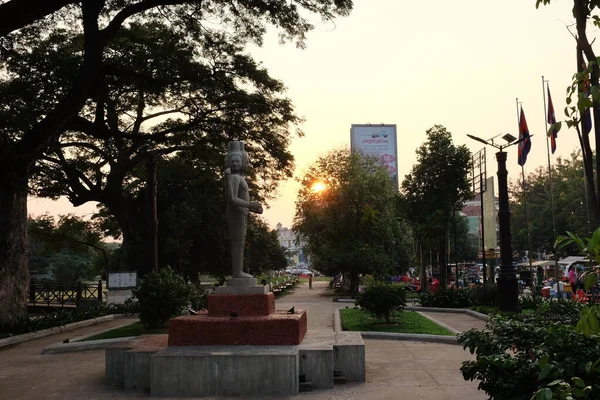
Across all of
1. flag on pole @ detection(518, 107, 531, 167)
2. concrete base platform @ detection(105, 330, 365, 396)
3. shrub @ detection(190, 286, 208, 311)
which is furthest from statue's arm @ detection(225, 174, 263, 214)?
flag on pole @ detection(518, 107, 531, 167)

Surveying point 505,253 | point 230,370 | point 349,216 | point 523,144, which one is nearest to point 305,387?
Answer: point 230,370

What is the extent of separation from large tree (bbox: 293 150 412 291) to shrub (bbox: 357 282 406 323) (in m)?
17.5

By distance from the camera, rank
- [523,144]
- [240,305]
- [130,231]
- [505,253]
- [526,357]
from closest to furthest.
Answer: [526,357], [240,305], [505,253], [523,144], [130,231]

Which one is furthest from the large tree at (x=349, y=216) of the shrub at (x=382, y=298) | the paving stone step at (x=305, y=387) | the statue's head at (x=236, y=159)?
the paving stone step at (x=305, y=387)

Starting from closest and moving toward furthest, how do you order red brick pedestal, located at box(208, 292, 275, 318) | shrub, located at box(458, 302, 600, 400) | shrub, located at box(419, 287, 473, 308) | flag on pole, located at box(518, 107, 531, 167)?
shrub, located at box(458, 302, 600, 400) < red brick pedestal, located at box(208, 292, 275, 318) < shrub, located at box(419, 287, 473, 308) < flag on pole, located at box(518, 107, 531, 167)

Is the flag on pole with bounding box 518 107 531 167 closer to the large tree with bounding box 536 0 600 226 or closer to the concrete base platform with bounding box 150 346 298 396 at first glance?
the concrete base platform with bounding box 150 346 298 396

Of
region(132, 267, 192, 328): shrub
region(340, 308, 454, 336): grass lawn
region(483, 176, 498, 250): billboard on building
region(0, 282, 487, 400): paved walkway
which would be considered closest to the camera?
region(0, 282, 487, 400): paved walkway

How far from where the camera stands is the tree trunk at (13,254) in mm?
17625

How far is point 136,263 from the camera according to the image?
90.9 ft

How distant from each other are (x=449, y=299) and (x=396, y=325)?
25.2 feet

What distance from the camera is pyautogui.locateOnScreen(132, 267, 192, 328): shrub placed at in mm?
14945

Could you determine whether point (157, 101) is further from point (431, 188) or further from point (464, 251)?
point (464, 251)

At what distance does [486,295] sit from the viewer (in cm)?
2142

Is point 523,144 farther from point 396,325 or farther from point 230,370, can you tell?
point 230,370
